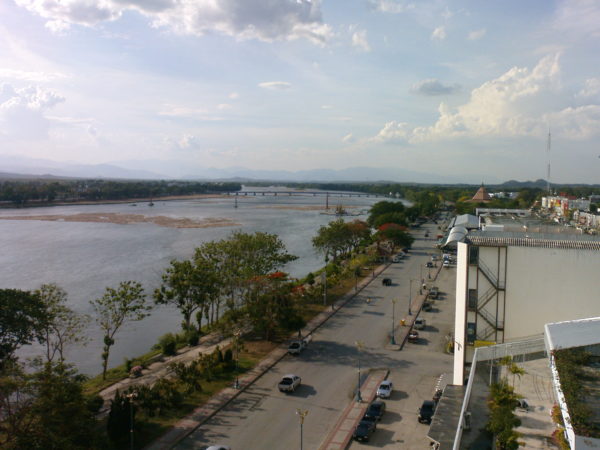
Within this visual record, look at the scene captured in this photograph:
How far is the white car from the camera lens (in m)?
12.0

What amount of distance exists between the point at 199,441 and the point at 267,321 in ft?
20.6

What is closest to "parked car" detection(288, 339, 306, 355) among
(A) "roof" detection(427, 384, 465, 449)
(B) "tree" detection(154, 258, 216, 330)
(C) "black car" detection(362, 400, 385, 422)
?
(B) "tree" detection(154, 258, 216, 330)

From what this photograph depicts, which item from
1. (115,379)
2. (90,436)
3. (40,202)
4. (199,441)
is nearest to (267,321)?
(115,379)

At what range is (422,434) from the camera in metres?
10.2

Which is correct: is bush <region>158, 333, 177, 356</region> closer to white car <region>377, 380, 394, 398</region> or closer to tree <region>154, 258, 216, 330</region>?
tree <region>154, 258, 216, 330</region>

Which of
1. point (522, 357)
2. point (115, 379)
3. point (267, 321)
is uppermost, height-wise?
point (522, 357)

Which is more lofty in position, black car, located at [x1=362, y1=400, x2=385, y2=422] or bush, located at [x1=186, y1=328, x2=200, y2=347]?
black car, located at [x1=362, y1=400, x2=385, y2=422]

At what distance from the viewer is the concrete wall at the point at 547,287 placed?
32.9 ft

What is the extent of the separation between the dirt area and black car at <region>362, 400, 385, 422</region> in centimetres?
4552

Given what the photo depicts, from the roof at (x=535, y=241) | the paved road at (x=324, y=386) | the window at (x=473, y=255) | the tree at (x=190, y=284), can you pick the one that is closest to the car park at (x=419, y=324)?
the paved road at (x=324, y=386)

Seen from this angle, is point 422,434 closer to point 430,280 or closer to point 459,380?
point 459,380

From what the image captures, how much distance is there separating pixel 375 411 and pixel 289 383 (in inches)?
101

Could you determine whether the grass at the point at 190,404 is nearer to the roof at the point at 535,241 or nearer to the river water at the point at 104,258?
the river water at the point at 104,258

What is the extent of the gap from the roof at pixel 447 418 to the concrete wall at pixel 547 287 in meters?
1.75
